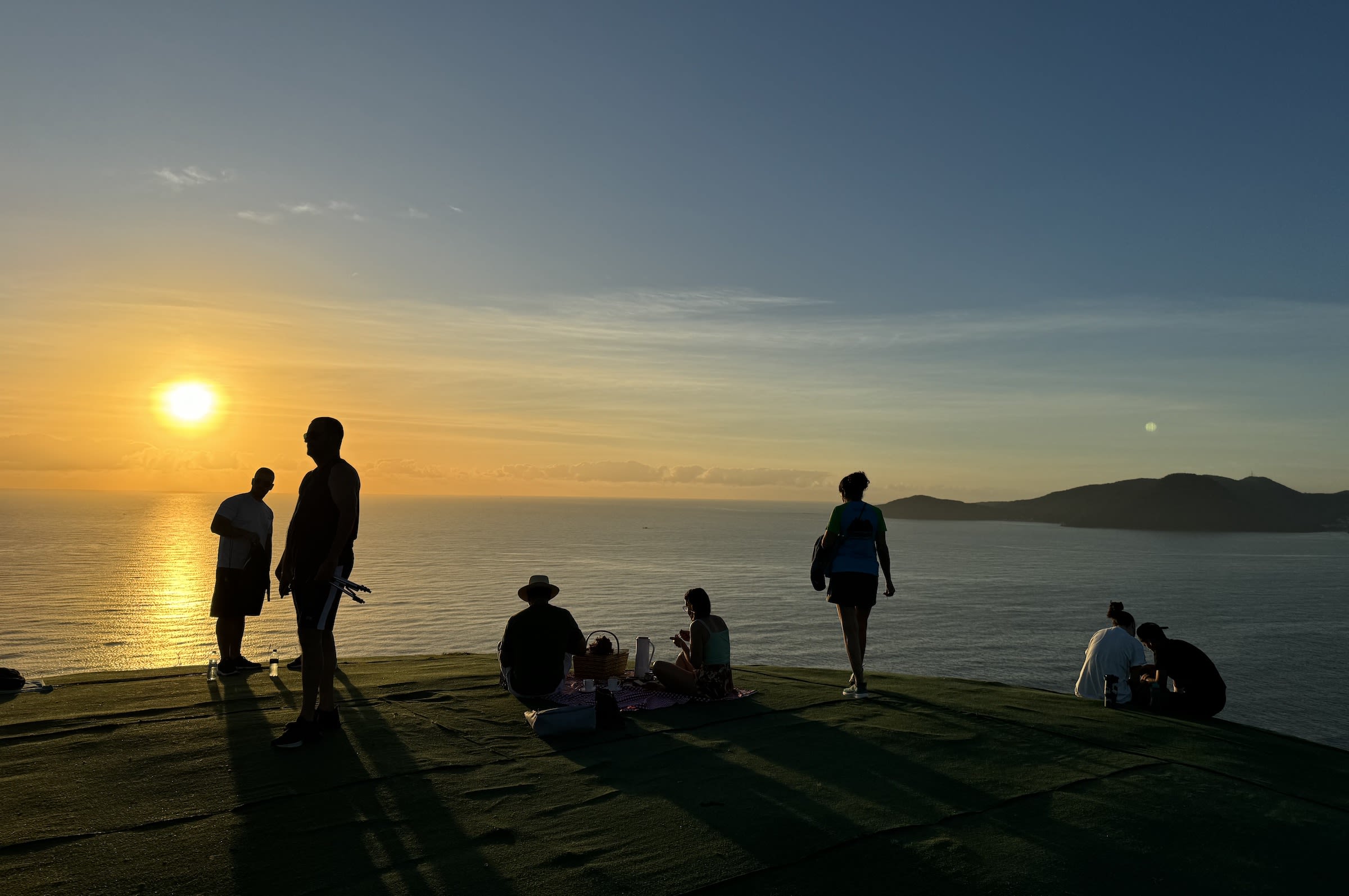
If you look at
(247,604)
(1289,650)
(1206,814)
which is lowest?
(1289,650)

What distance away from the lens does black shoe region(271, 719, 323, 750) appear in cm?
655

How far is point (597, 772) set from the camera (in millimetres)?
6293

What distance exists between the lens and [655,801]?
18.6 feet

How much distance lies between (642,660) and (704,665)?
3.77ft

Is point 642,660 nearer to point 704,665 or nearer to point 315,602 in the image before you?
point 704,665

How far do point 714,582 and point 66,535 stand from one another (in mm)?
106991

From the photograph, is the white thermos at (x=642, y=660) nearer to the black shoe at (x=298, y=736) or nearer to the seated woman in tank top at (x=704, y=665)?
the seated woman in tank top at (x=704, y=665)

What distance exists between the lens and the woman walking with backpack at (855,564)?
9250 mm

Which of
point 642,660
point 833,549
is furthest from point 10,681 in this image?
point 833,549

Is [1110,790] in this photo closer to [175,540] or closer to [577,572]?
[577,572]

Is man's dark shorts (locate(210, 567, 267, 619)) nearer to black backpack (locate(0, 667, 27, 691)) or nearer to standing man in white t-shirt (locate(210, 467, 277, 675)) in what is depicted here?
standing man in white t-shirt (locate(210, 467, 277, 675))

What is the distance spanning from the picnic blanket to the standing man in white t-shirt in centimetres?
399

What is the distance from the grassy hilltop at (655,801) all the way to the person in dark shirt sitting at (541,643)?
0.40 meters

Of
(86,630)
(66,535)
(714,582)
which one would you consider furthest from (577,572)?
(66,535)
